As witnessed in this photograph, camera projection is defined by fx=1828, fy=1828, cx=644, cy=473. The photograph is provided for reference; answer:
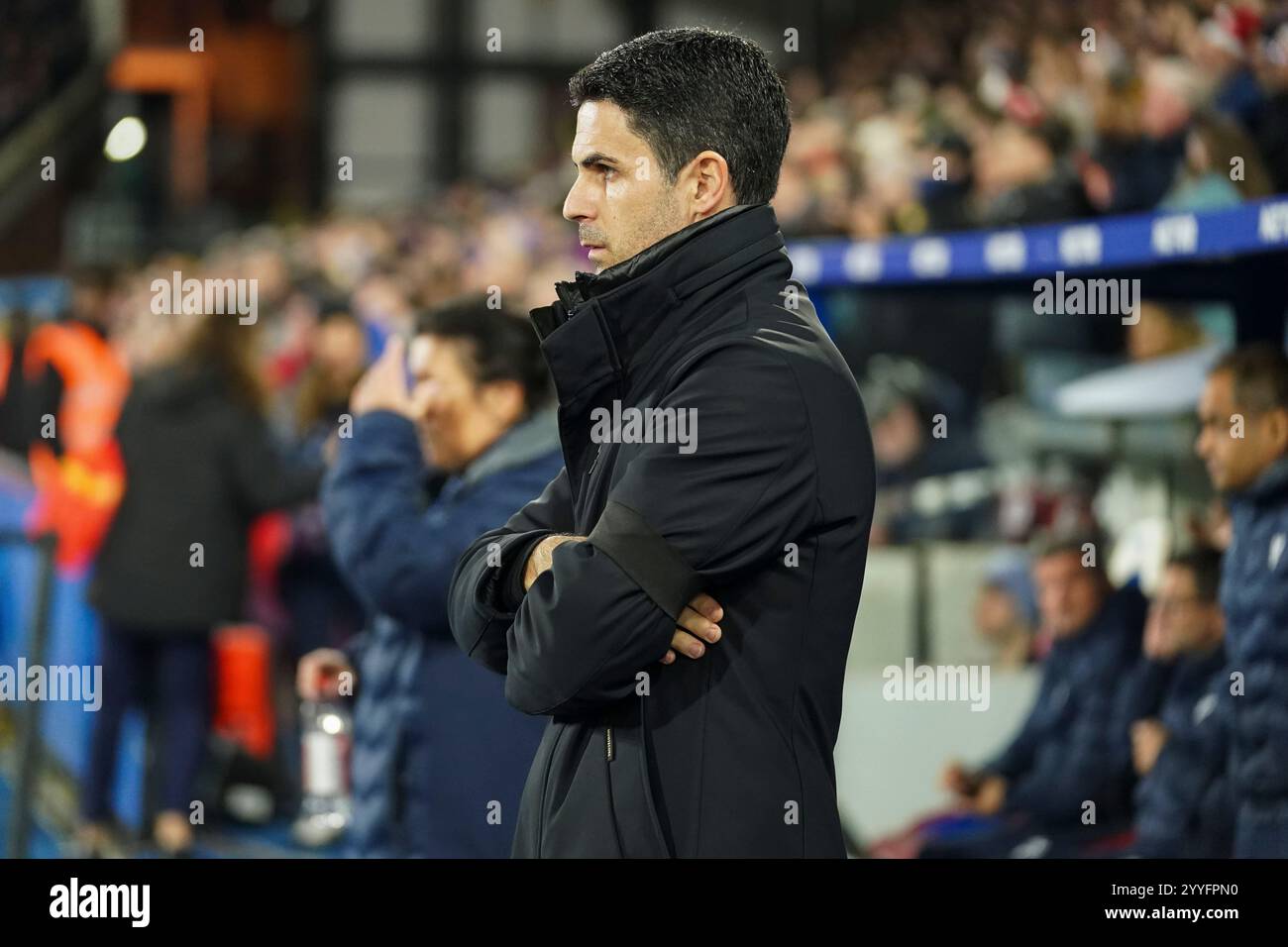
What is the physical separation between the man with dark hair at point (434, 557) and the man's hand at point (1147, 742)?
2.40 metres

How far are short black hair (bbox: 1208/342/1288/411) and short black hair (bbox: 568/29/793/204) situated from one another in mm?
2678

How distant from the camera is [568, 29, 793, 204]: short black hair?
251 centimetres

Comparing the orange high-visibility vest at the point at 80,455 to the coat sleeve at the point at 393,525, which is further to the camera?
the orange high-visibility vest at the point at 80,455

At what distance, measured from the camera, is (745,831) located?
236 cm

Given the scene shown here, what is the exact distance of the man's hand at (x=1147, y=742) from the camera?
527 cm

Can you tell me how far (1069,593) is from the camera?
597 centimetres

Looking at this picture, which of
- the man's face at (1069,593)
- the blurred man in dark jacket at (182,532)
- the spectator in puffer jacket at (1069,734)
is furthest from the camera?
the blurred man in dark jacket at (182,532)

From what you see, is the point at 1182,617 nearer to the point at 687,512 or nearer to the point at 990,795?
the point at 990,795

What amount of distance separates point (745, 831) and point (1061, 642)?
383 centimetres

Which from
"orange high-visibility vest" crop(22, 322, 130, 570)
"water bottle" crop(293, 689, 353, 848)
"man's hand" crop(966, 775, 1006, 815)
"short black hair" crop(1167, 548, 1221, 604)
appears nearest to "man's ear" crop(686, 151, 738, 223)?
"water bottle" crop(293, 689, 353, 848)

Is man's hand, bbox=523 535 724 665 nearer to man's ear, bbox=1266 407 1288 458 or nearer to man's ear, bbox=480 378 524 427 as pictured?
man's ear, bbox=480 378 524 427

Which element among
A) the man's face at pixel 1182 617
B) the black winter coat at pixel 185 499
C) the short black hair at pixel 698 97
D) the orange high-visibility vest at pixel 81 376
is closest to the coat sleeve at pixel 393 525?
the short black hair at pixel 698 97

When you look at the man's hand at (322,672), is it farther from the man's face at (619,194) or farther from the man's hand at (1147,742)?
the man's hand at (1147,742)
